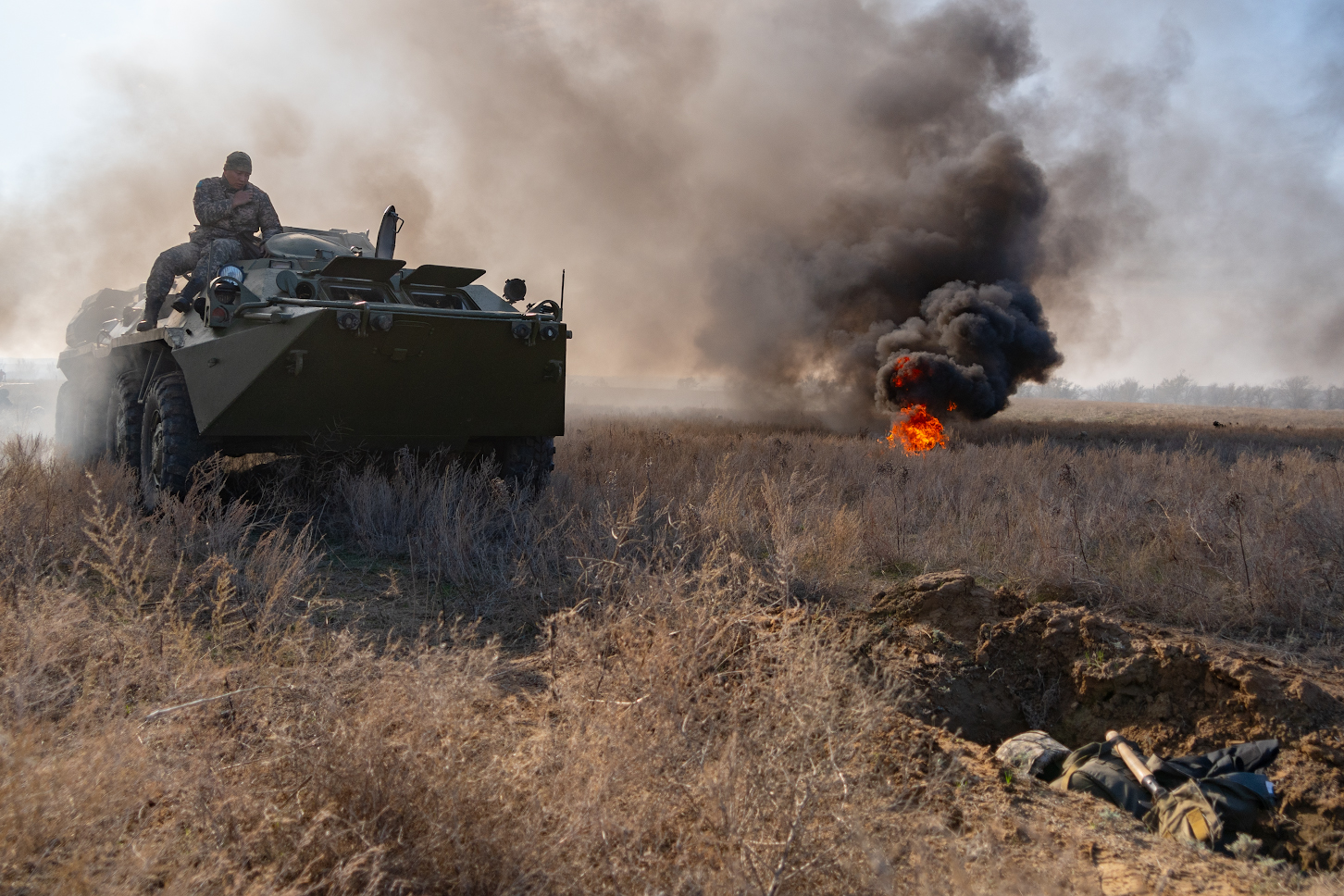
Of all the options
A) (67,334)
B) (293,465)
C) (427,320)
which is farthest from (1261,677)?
(67,334)

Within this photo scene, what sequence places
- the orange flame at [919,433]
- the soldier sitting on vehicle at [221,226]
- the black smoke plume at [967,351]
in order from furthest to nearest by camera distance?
1. the black smoke plume at [967,351]
2. the orange flame at [919,433]
3. the soldier sitting on vehicle at [221,226]

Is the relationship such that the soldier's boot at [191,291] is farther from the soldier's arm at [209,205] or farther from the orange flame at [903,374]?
the orange flame at [903,374]

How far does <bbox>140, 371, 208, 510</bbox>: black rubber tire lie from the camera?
5820 mm

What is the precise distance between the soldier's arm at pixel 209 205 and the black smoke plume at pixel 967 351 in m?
14.4

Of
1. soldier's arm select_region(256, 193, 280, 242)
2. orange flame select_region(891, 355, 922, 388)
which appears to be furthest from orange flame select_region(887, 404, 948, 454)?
soldier's arm select_region(256, 193, 280, 242)

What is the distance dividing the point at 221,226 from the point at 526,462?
3.02 m

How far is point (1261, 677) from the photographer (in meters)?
3.08

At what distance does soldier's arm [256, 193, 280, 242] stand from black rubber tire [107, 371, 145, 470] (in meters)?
1.60

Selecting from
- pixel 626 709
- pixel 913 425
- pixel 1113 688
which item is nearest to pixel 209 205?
pixel 626 709

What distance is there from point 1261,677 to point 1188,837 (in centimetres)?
88

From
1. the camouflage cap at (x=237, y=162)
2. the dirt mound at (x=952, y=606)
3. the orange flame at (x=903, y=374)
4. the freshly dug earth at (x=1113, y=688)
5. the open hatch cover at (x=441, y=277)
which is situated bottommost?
the freshly dug earth at (x=1113, y=688)

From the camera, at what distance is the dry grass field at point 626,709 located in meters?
1.98

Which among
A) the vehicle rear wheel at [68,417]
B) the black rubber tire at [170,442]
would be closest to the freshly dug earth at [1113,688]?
the black rubber tire at [170,442]

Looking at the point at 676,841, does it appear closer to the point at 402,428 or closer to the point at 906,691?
the point at 906,691
